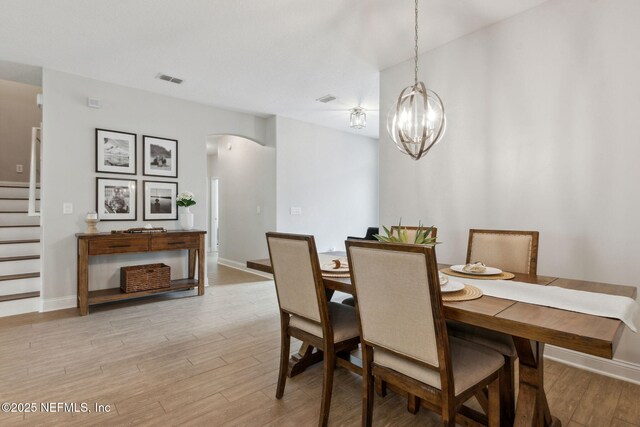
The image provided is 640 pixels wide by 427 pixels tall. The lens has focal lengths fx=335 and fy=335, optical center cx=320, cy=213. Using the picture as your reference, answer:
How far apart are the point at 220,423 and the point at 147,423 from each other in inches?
15.2

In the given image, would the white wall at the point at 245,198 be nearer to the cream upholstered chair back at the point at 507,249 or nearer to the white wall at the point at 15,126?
the white wall at the point at 15,126

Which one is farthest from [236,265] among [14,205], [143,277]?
[14,205]

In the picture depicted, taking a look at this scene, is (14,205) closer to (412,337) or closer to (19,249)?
(19,249)

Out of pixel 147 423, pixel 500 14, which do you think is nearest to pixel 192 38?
pixel 500 14

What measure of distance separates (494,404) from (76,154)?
180 inches

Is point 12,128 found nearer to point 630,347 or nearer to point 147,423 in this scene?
point 147,423

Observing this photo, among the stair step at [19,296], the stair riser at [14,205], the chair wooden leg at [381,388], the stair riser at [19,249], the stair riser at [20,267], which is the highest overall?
the stair riser at [14,205]

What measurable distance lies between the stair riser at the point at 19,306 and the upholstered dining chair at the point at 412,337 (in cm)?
393

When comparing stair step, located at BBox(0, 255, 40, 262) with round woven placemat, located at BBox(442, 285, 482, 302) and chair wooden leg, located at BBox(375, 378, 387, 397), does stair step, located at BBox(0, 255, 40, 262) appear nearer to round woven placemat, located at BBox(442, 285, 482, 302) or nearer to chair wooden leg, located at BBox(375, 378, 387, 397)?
chair wooden leg, located at BBox(375, 378, 387, 397)

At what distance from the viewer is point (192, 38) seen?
9.98 feet

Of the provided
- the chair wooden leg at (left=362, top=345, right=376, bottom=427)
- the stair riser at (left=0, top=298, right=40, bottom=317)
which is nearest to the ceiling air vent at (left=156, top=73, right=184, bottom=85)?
the stair riser at (left=0, top=298, right=40, bottom=317)

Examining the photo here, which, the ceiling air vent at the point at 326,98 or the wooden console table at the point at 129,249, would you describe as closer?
the wooden console table at the point at 129,249

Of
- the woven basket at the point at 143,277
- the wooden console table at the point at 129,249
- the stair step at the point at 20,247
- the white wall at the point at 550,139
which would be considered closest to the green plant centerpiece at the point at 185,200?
the wooden console table at the point at 129,249

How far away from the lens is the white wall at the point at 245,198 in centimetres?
564
